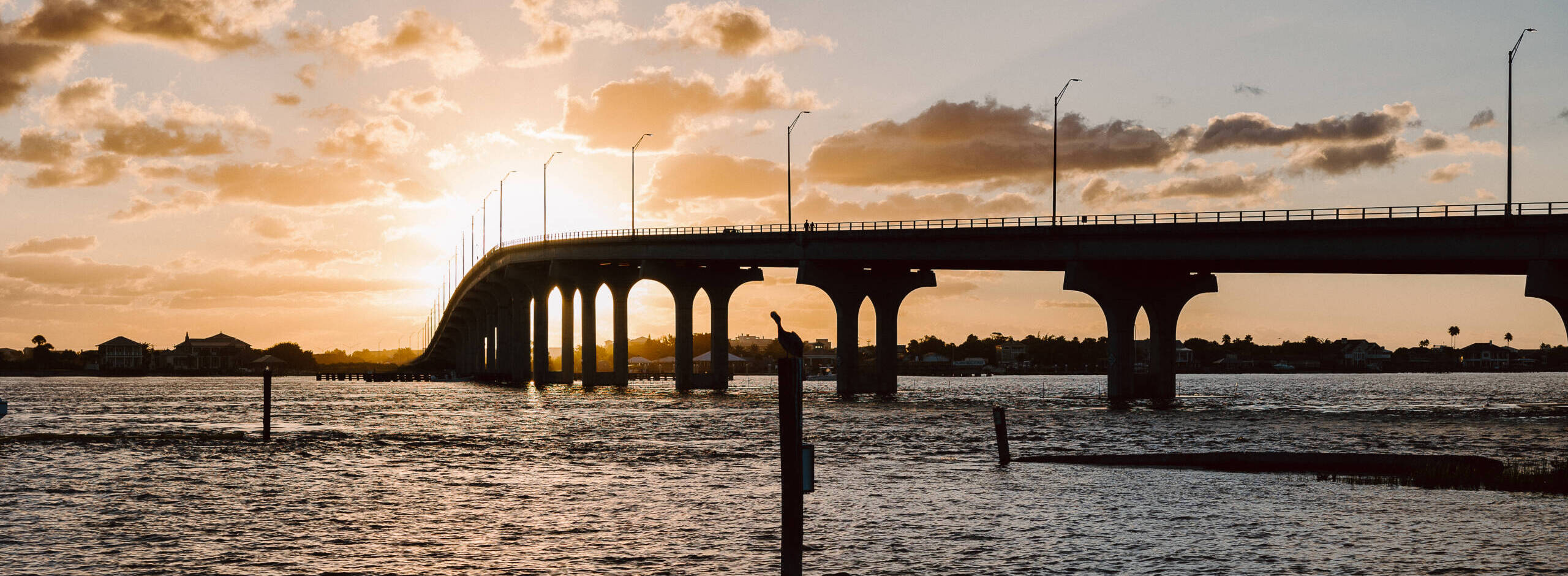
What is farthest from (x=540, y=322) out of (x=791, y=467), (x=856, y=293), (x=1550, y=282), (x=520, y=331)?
(x=791, y=467)

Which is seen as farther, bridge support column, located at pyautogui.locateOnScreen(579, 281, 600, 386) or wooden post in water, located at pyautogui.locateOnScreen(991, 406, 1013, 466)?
bridge support column, located at pyautogui.locateOnScreen(579, 281, 600, 386)

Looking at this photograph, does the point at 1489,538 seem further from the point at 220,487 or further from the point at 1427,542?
the point at 220,487

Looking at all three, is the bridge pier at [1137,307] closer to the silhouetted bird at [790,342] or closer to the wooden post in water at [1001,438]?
the wooden post in water at [1001,438]

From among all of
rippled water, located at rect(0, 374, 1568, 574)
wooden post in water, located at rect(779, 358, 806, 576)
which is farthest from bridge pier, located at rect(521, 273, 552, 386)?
wooden post in water, located at rect(779, 358, 806, 576)

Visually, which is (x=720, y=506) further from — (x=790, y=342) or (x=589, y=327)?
(x=589, y=327)

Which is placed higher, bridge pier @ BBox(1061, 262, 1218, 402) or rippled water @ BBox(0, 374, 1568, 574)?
bridge pier @ BBox(1061, 262, 1218, 402)

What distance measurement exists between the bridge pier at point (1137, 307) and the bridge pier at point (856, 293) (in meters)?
18.7

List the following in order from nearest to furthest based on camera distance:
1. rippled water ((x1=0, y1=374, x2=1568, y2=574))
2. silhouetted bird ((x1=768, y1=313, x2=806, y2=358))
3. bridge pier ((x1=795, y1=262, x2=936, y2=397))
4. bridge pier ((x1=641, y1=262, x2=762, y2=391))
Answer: silhouetted bird ((x1=768, y1=313, x2=806, y2=358))
rippled water ((x1=0, y1=374, x2=1568, y2=574))
bridge pier ((x1=795, y1=262, x2=936, y2=397))
bridge pier ((x1=641, y1=262, x2=762, y2=391))

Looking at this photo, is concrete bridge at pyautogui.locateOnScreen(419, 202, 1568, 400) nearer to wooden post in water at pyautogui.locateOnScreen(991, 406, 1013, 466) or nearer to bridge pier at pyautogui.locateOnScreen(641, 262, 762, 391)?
bridge pier at pyautogui.locateOnScreen(641, 262, 762, 391)

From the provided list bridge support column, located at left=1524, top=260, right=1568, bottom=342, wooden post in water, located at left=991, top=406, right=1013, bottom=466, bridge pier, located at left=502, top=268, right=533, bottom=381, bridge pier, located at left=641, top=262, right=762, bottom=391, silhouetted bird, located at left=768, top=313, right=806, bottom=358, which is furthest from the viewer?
bridge pier, located at left=502, top=268, right=533, bottom=381

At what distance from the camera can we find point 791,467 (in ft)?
65.2

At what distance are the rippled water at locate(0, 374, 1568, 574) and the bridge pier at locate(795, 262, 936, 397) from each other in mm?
40176

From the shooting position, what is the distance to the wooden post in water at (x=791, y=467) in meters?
19.1

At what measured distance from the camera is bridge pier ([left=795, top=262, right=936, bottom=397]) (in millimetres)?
104688
